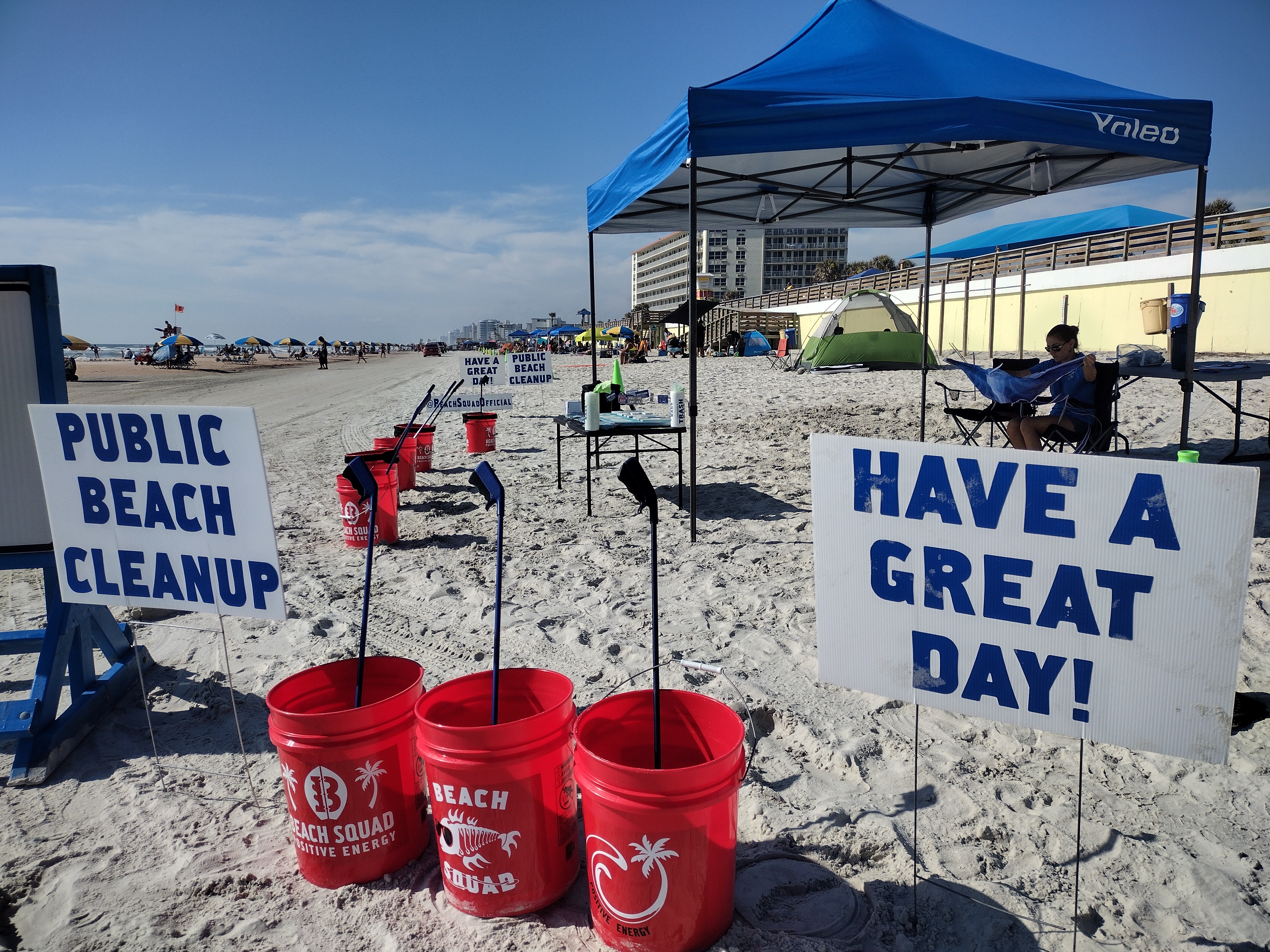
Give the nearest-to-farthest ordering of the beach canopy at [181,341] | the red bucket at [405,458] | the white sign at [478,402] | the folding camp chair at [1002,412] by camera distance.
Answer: the folding camp chair at [1002,412] < the red bucket at [405,458] < the white sign at [478,402] < the beach canopy at [181,341]

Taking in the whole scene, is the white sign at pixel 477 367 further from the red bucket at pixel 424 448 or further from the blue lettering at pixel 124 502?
the blue lettering at pixel 124 502

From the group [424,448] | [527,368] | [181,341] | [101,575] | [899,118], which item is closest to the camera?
[101,575]

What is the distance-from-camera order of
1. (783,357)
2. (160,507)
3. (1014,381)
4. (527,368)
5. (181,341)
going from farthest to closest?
(181,341)
(783,357)
(527,368)
(1014,381)
(160,507)

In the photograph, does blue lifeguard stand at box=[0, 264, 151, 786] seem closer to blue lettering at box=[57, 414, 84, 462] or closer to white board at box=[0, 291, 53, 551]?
white board at box=[0, 291, 53, 551]

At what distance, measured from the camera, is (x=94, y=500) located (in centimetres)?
279

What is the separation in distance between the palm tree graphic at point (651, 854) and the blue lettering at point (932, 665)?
86 centimetres

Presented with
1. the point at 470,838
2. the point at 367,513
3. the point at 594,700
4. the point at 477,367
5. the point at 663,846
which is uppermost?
the point at 477,367

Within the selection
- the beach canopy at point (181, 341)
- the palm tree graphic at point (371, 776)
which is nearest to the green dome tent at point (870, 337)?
the palm tree graphic at point (371, 776)

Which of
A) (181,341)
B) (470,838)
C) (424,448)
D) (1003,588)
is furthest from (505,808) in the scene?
(181,341)

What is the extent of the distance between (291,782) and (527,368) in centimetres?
1067

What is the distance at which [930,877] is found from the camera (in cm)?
217

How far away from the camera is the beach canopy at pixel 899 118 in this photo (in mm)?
4297

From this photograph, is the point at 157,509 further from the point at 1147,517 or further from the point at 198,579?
the point at 1147,517

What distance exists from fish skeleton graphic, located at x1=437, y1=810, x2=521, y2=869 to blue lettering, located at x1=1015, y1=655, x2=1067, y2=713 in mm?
1463
